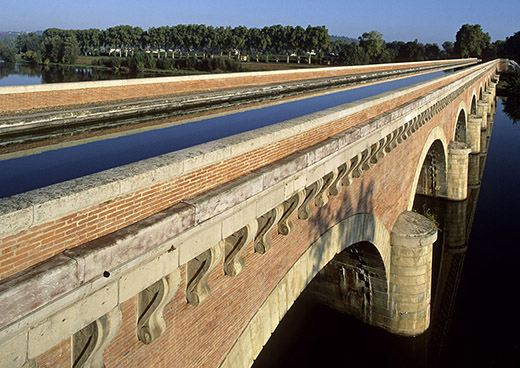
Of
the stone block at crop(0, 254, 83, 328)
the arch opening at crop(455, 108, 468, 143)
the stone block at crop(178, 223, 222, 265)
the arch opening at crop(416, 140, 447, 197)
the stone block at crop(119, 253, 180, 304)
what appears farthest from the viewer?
the arch opening at crop(455, 108, 468, 143)

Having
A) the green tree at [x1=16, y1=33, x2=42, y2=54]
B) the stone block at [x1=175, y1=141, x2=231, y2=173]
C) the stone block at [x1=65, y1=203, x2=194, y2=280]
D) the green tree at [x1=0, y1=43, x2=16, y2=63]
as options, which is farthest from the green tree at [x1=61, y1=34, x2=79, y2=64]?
the stone block at [x1=65, y1=203, x2=194, y2=280]

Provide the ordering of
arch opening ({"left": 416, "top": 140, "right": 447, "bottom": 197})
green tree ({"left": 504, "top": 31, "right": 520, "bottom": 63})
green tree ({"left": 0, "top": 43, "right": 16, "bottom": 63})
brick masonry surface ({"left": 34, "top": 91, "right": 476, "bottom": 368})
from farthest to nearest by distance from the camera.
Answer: green tree ({"left": 504, "top": 31, "right": 520, "bottom": 63}), green tree ({"left": 0, "top": 43, "right": 16, "bottom": 63}), arch opening ({"left": 416, "top": 140, "right": 447, "bottom": 197}), brick masonry surface ({"left": 34, "top": 91, "right": 476, "bottom": 368})

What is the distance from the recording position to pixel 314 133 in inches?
295

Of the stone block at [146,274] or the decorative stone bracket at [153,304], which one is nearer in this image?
the stone block at [146,274]

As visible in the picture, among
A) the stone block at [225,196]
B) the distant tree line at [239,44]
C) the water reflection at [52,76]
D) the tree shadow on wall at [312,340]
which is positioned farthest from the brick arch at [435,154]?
the distant tree line at [239,44]

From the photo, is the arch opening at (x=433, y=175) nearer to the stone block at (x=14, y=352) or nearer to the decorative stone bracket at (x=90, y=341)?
the decorative stone bracket at (x=90, y=341)

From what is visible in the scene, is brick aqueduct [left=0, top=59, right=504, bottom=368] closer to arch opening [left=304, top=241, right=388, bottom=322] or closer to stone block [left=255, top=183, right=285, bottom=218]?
stone block [left=255, top=183, right=285, bottom=218]

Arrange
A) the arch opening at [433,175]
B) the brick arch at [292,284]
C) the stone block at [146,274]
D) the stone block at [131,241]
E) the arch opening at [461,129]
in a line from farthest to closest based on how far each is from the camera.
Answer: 1. the arch opening at [461,129]
2. the arch opening at [433,175]
3. the brick arch at [292,284]
4. the stone block at [146,274]
5. the stone block at [131,241]

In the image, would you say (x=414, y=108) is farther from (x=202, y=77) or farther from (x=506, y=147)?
(x=506, y=147)

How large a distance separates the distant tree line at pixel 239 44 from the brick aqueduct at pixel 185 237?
60.9 metres

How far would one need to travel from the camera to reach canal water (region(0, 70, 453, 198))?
5598 millimetres

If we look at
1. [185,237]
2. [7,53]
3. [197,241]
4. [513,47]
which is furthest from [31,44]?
[513,47]

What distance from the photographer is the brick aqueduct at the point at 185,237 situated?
10.7 ft

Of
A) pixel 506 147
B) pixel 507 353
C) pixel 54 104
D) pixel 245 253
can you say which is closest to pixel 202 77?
pixel 54 104
